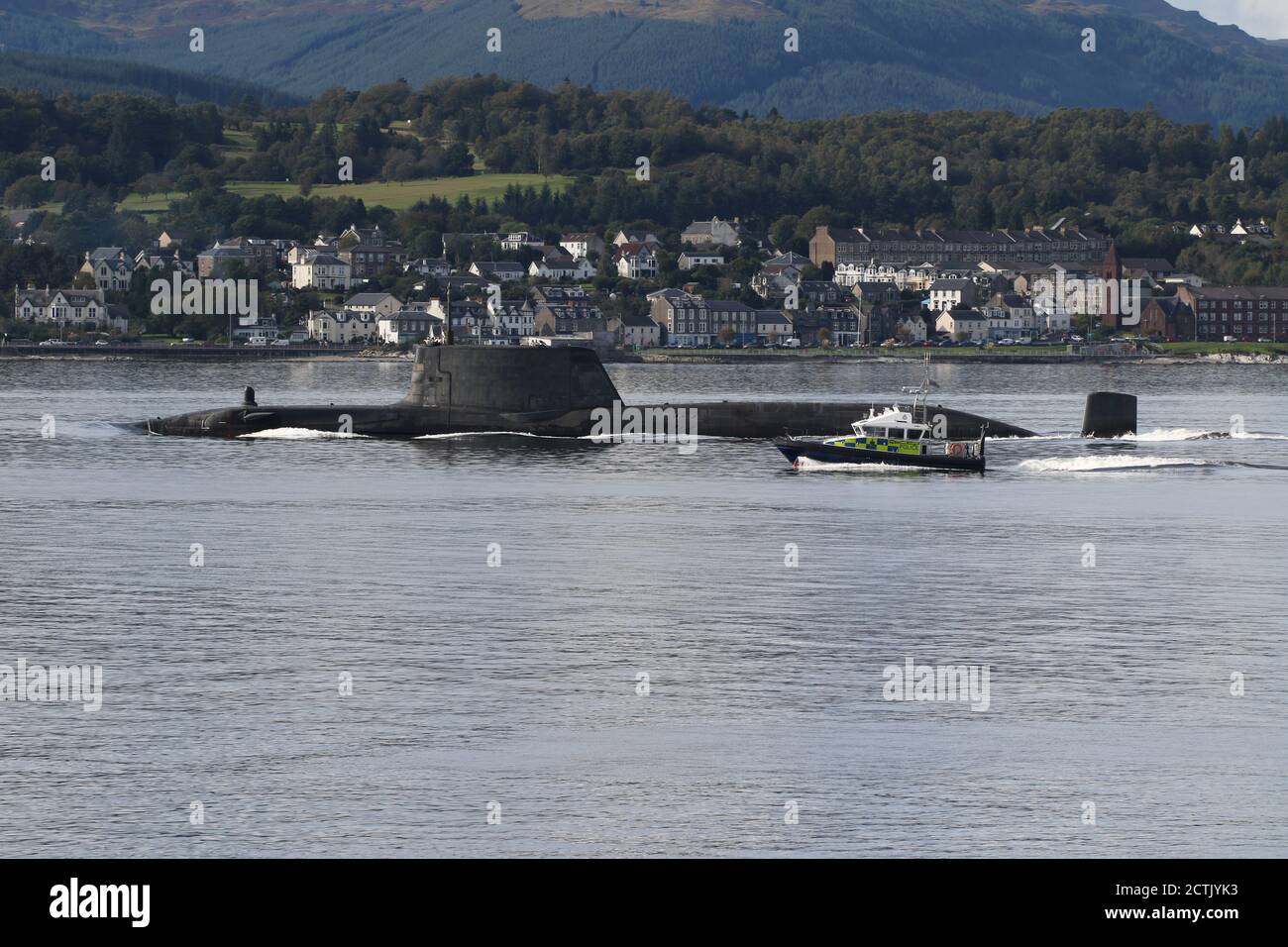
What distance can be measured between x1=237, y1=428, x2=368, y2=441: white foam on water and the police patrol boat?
59.1 feet

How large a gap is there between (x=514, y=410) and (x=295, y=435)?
10.9m

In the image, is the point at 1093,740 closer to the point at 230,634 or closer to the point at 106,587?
the point at 230,634

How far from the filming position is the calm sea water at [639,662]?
802 inches

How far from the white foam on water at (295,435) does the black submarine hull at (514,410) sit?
327mm

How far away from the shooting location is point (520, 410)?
6384 cm

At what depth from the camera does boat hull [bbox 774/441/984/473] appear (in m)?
57.5

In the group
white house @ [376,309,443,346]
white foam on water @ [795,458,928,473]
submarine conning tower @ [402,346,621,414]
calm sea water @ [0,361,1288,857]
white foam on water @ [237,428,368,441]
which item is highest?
white house @ [376,309,443,346]

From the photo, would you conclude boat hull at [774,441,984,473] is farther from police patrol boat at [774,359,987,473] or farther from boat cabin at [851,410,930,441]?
boat cabin at [851,410,930,441]

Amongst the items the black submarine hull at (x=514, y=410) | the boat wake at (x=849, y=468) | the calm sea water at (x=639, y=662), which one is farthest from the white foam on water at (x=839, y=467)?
the black submarine hull at (x=514, y=410)

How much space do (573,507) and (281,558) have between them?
35.9 ft

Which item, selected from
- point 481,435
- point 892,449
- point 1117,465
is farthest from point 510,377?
point 1117,465

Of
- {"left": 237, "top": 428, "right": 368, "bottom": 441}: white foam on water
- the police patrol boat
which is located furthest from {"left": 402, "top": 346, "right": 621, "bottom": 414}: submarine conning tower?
the police patrol boat
